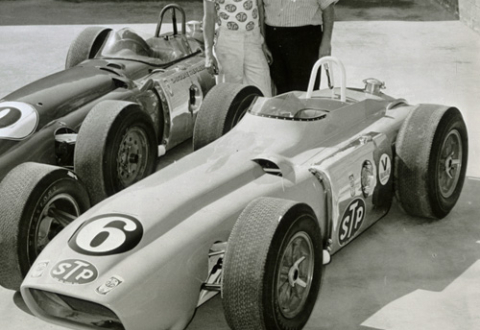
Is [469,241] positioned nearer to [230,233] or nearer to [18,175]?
[230,233]

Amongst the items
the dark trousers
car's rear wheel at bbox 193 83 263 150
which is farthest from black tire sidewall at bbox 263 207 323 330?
the dark trousers

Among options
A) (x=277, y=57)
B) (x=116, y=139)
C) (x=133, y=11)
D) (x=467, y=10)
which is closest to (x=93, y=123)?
(x=116, y=139)

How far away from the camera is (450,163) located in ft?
20.9

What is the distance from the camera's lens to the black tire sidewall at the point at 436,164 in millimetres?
6039

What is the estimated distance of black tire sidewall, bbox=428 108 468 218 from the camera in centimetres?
604

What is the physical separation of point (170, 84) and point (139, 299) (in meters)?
3.58

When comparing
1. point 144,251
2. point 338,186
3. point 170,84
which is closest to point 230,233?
point 144,251

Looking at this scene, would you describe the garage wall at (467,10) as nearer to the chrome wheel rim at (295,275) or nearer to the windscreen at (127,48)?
the windscreen at (127,48)

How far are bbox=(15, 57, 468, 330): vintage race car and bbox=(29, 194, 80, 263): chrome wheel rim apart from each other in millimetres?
362

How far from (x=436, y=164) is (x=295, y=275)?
1.80 meters

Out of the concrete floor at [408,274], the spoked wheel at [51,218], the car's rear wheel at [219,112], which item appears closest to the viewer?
the concrete floor at [408,274]

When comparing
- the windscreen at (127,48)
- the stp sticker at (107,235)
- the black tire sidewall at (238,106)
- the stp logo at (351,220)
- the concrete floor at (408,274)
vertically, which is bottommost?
the concrete floor at (408,274)

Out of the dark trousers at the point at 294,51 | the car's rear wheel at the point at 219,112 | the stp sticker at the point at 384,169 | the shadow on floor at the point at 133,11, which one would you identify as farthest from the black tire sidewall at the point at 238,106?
the shadow on floor at the point at 133,11

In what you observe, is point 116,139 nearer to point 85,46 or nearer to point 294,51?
point 294,51
